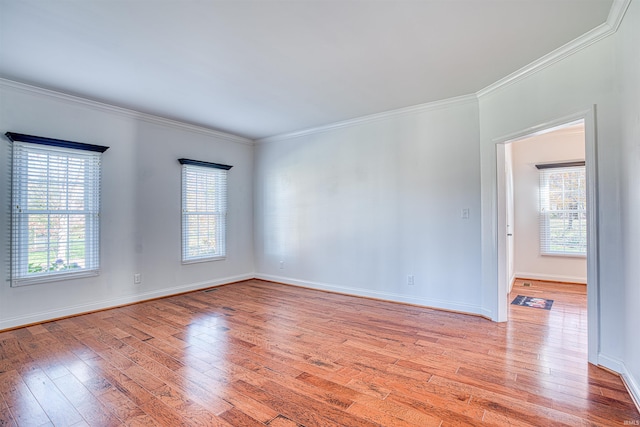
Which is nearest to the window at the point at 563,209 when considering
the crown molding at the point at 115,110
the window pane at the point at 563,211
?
the window pane at the point at 563,211

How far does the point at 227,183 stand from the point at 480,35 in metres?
4.32

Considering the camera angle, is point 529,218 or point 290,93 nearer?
point 290,93

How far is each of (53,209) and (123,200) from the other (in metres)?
0.74

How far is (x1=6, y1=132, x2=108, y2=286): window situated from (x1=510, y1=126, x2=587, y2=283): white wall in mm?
6759

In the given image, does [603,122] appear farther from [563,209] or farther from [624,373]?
[563,209]

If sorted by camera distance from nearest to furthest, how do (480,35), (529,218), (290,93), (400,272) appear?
1. (480,35)
2. (290,93)
3. (400,272)
4. (529,218)

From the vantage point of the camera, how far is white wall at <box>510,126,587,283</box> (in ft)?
17.6

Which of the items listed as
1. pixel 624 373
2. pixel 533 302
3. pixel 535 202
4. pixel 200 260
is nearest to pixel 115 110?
pixel 200 260

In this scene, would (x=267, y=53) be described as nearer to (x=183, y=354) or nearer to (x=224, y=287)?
(x=183, y=354)

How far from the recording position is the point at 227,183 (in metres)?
5.52

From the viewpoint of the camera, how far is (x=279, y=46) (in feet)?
8.52

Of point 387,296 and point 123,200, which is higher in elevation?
point 123,200

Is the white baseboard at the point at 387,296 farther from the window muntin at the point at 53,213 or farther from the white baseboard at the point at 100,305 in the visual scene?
the window muntin at the point at 53,213

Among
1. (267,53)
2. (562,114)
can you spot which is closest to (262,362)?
(267,53)
